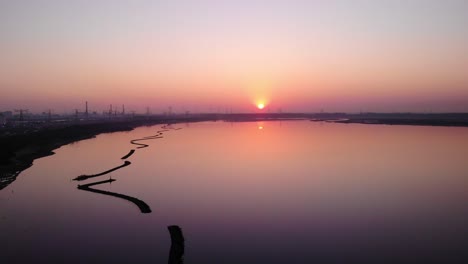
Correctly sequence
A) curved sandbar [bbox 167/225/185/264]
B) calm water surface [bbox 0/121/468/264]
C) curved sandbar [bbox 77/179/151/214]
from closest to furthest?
curved sandbar [bbox 167/225/185/264] < calm water surface [bbox 0/121/468/264] < curved sandbar [bbox 77/179/151/214]

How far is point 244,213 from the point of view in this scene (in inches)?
840

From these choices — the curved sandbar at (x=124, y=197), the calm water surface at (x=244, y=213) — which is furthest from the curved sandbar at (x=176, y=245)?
the curved sandbar at (x=124, y=197)

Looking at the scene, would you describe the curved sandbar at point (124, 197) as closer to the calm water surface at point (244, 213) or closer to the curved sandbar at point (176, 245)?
the calm water surface at point (244, 213)

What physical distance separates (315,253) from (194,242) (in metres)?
5.56

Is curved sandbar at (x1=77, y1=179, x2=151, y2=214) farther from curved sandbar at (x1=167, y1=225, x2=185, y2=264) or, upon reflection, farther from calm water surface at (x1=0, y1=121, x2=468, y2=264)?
curved sandbar at (x1=167, y1=225, x2=185, y2=264)

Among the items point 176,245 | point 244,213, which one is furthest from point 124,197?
point 176,245

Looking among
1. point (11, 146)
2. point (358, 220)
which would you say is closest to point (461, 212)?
point (358, 220)

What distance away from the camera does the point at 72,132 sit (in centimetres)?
7938

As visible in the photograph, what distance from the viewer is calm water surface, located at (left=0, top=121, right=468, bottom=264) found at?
15.7 m

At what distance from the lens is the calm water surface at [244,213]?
15.7 metres

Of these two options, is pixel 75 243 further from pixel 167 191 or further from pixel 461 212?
pixel 461 212

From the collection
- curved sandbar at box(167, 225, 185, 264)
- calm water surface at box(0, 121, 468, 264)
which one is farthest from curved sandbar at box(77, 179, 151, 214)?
curved sandbar at box(167, 225, 185, 264)

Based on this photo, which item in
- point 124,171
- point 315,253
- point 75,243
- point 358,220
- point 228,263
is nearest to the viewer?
point 228,263

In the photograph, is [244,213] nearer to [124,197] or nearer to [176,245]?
[176,245]
